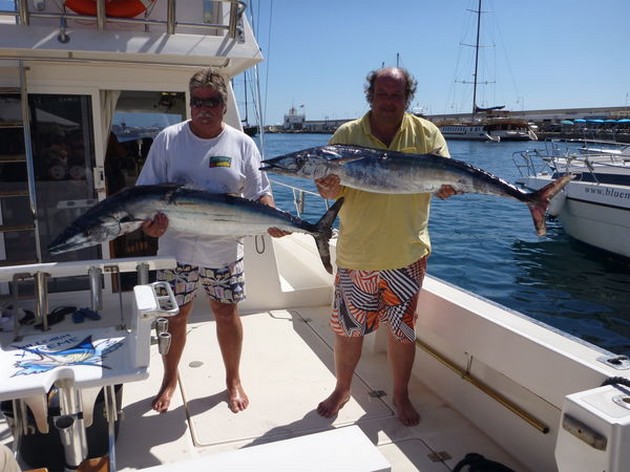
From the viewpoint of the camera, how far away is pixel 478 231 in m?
14.0

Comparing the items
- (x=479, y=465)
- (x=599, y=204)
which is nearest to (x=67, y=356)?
(x=479, y=465)

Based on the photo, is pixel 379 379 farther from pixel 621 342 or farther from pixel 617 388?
pixel 621 342

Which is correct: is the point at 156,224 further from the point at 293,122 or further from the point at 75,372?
the point at 293,122

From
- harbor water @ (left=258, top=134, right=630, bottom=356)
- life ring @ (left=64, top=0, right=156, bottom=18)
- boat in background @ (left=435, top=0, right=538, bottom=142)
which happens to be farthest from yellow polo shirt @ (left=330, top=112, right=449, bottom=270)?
boat in background @ (left=435, top=0, right=538, bottom=142)

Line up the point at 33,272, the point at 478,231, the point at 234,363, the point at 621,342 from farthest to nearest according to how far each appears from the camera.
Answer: the point at 478,231 → the point at 621,342 → the point at 234,363 → the point at 33,272

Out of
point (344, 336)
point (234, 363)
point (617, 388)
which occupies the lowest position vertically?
point (234, 363)

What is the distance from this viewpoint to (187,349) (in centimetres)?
371

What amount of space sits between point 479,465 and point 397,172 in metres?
1.42

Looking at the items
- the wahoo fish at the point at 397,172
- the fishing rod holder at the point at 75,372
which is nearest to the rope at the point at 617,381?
the wahoo fish at the point at 397,172

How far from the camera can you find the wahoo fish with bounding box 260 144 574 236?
2477 mm

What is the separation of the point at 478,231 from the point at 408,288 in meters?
12.0

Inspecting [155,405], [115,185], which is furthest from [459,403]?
[115,185]

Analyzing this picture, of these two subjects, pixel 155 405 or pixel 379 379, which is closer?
pixel 155 405

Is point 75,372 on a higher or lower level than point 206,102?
lower
